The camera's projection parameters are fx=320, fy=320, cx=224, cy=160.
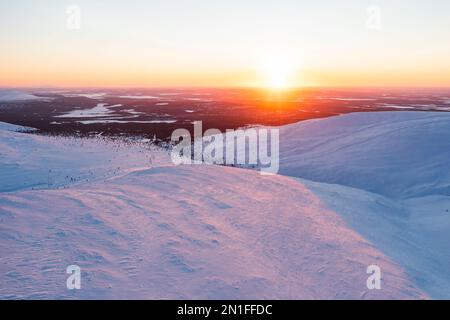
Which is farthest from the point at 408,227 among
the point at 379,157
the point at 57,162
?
the point at 57,162

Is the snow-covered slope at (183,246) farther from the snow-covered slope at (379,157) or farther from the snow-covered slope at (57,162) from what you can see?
the snow-covered slope at (379,157)

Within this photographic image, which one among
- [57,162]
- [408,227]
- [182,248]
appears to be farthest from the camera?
[57,162]

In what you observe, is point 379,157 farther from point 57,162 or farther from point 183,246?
point 57,162

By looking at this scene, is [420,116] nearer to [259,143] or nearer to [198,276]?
[259,143]

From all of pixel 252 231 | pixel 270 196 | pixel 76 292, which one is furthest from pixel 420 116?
pixel 76 292

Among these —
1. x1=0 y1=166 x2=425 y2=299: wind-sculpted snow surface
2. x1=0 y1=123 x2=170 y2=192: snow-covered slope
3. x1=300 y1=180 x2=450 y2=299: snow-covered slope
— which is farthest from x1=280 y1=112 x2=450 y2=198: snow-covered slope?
x1=0 y1=123 x2=170 y2=192: snow-covered slope

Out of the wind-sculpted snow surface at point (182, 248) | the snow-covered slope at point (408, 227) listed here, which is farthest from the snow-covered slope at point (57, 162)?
the snow-covered slope at point (408, 227)
